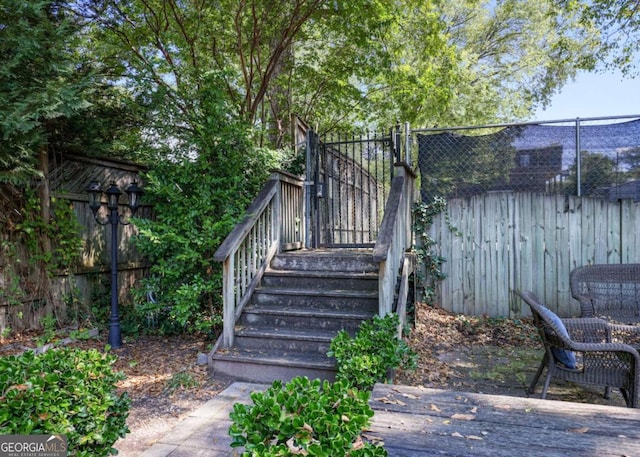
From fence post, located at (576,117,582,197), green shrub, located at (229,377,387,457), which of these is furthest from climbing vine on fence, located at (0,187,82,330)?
fence post, located at (576,117,582,197)

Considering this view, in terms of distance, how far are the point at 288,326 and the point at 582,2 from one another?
7.86 m

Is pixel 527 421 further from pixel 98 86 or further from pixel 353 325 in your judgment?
pixel 98 86

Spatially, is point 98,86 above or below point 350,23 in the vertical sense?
below

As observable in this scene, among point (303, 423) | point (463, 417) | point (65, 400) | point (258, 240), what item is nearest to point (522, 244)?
point (258, 240)

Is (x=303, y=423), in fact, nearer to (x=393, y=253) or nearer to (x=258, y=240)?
(x=393, y=253)

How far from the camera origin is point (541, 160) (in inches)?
204

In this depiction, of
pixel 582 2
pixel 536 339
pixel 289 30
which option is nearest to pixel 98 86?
pixel 289 30

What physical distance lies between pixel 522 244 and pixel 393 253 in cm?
238

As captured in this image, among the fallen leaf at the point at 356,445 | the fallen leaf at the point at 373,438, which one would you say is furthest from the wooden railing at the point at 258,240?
the fallen leaf at the point at 356,445

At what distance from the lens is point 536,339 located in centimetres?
462

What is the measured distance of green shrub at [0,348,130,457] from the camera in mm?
1529

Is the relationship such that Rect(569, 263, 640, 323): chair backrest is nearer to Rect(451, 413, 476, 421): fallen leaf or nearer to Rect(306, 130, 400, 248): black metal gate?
Rect(306, 130, 400, 248): black metal gate

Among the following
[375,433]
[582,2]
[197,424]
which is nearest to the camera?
[375,433]

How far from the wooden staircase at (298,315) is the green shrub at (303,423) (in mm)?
2061
